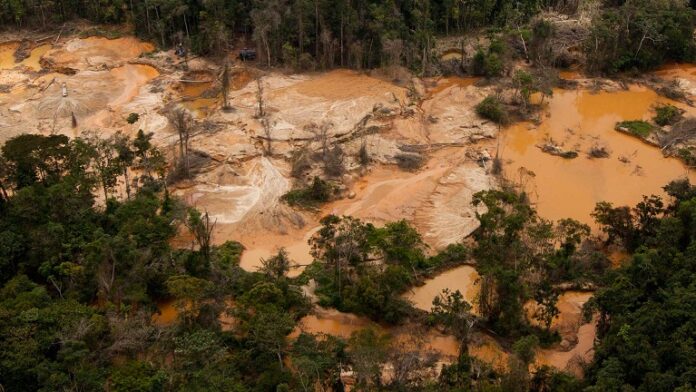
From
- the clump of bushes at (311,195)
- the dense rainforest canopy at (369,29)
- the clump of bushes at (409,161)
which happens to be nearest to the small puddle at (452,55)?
the dense rainforest canopy at (369,29)

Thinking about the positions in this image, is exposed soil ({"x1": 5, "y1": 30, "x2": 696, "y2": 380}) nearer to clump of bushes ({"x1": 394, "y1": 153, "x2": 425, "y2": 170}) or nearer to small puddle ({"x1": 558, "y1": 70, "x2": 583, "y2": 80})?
small puddle ({"x1": 558, "y1": 70, "x2": 583, "y2": 80})

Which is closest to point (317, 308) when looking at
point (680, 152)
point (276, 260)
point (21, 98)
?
point (276, 260)

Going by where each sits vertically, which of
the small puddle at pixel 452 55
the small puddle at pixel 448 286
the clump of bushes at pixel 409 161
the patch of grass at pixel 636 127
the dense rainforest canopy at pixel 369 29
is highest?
the dense rainforest canopy at pixel 369 29

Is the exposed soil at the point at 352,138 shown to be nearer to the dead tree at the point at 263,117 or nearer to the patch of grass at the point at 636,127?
the dead tree at the point at 263,117

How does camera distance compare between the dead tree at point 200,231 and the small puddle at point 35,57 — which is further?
the small puddle at point 35,57

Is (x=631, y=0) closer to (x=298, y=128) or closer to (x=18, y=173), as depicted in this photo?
(x=298, y=128)

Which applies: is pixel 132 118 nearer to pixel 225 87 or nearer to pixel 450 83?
pixel 225 87
